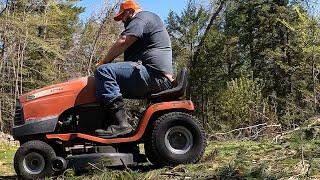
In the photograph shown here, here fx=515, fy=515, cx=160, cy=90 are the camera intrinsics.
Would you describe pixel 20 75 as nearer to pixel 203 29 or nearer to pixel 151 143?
pixel 203 29

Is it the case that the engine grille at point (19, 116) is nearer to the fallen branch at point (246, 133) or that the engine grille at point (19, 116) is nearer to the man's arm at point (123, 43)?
the man's arm at point (123, 43)

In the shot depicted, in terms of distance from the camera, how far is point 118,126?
5.06 metres

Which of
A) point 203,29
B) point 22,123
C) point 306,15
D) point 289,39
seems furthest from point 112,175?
point 203,29

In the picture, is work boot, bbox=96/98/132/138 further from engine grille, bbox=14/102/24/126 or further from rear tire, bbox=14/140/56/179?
engine grille, bbox=14/102/24/126

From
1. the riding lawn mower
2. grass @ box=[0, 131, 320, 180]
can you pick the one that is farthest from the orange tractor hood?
grass @ box=[0, 131, 320, 180]

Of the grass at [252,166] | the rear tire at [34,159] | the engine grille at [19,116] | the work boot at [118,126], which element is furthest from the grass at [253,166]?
the engine grille at [19,116]

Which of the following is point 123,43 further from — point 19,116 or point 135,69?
point 19,116

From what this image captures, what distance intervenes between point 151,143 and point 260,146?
1.23 meters

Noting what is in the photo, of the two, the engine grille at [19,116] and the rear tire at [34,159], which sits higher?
the engine grille at [19,116]

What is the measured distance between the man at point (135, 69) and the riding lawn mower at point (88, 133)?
0.11 m

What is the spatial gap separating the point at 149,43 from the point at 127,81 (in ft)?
1.51

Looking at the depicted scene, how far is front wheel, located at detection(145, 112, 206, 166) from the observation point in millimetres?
4949

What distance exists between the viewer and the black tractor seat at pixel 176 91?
507cm

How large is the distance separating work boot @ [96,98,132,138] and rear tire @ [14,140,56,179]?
55 cm
